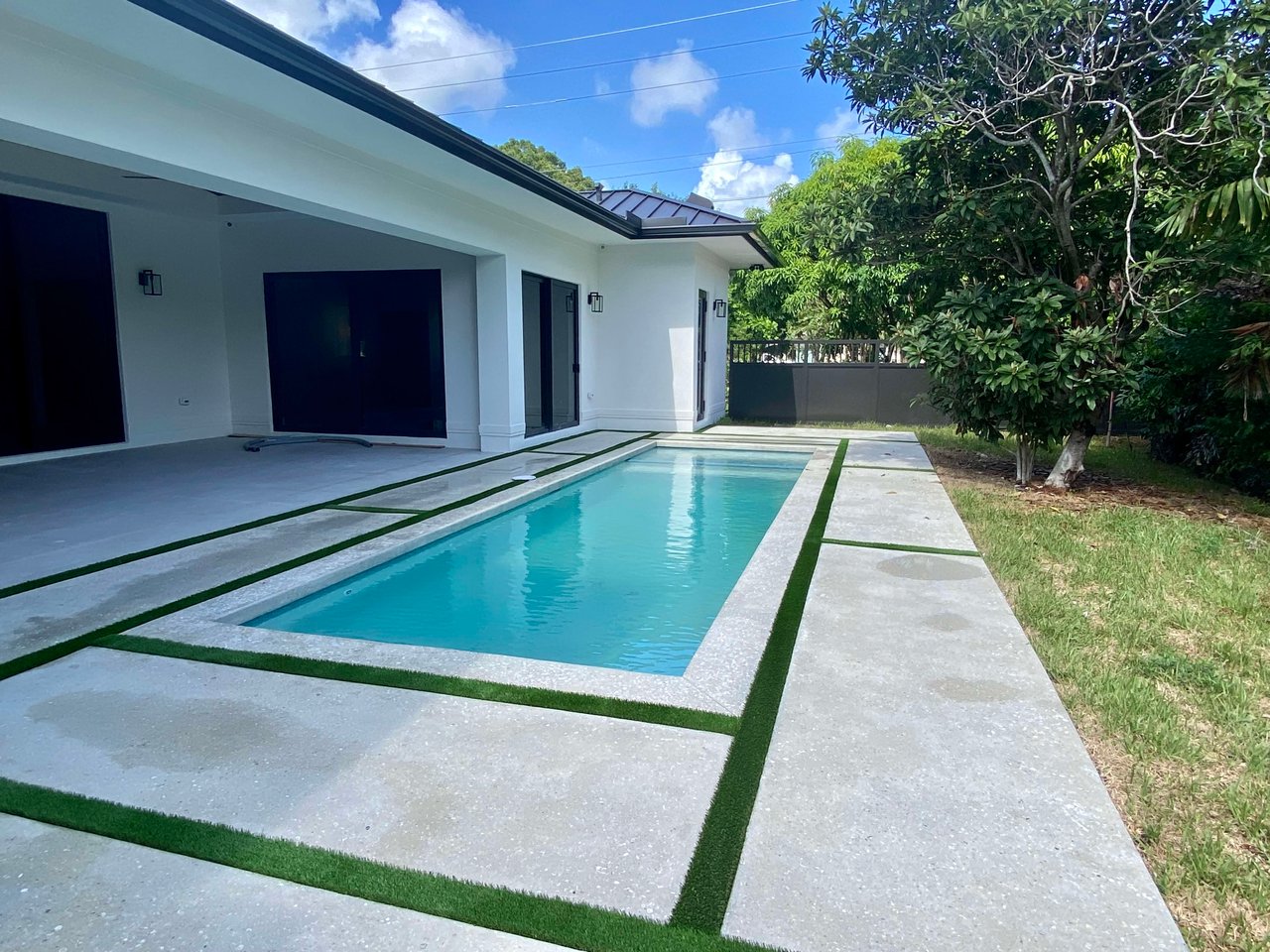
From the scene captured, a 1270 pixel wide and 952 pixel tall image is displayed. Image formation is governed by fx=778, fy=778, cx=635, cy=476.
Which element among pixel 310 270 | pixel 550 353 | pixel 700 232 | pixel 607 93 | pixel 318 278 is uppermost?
pixel 607 93

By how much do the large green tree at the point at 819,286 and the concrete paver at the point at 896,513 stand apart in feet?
22.2

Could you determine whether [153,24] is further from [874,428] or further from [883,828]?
[874,428]

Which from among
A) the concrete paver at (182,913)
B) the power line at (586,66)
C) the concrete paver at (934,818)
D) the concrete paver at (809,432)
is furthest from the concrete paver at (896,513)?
the power line at (586,66)

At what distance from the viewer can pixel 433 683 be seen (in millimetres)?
3186

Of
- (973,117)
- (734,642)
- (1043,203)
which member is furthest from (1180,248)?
(734,642)

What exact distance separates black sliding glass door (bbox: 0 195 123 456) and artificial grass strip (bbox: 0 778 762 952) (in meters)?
8.05

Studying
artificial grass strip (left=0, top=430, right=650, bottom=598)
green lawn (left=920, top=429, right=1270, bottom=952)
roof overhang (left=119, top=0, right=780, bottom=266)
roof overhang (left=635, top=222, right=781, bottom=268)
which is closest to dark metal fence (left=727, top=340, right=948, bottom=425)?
roof overhang (left=635, top=222, right=781, bottom=268)

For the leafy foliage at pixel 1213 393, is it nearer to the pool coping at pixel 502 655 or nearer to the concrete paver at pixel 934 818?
the pool coping at pixel 502 655

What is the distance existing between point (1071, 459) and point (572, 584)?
5480mm

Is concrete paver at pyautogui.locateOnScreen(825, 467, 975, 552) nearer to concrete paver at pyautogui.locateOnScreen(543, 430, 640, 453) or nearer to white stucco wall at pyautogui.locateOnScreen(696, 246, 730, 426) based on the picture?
concrete paver at pyautogui.locateOnScreen(543, 430, 640, 453)

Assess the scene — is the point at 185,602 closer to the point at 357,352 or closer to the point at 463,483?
the point at 463,483

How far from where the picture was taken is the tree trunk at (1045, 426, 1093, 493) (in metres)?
7.76

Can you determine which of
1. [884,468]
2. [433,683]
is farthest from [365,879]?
[884,468]

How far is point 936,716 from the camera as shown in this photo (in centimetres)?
291
